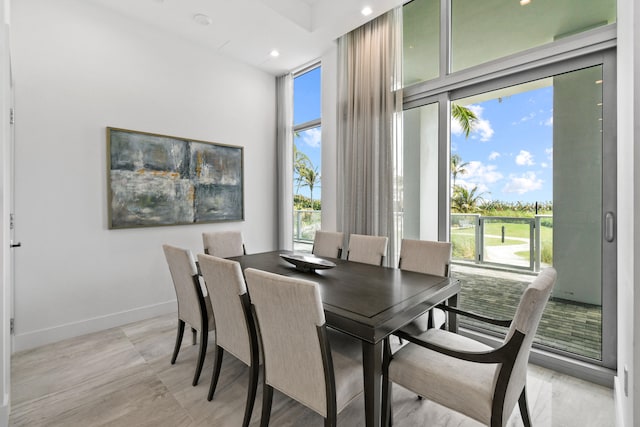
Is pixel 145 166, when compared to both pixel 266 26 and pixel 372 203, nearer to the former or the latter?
pixel 266 26

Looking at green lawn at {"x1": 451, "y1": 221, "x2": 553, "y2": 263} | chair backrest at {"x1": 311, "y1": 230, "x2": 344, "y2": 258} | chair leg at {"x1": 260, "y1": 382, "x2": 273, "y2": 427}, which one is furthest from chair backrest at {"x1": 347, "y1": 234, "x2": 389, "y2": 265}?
chair leg at {"x1": 260, "y1": 382, "x2": 273, "y2": 427}

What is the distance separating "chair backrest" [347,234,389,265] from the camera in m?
2.78

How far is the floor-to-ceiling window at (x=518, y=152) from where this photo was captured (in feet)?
7.18

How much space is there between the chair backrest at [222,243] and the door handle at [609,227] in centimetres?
325

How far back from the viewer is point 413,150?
3291 mm

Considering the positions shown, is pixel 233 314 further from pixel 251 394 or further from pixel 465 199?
pixel 465 199

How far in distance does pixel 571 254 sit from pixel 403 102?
2105 millimetres

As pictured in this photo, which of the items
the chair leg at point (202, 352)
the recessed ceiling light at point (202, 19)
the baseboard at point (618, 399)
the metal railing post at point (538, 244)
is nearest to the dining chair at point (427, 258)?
the metal railing post at point (538, 244)

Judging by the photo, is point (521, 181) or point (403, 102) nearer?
point (521, 181)

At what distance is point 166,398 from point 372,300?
5.09 ft

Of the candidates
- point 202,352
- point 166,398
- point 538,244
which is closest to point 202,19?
point 202,352

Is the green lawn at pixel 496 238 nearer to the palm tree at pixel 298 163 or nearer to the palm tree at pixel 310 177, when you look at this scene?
the palm tree at pixel 310 177

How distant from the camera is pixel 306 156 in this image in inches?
178

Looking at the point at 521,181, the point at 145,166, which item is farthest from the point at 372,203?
the point at 145,166
